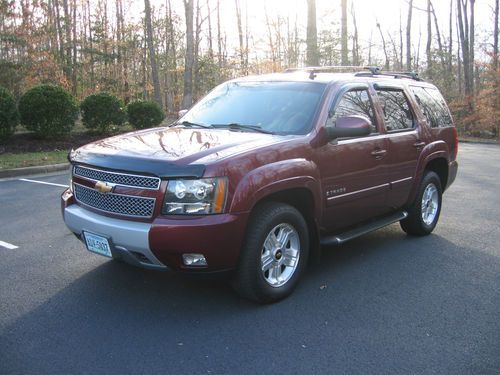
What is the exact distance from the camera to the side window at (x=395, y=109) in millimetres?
5291

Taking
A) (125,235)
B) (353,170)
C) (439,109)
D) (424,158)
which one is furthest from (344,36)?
(125,235)

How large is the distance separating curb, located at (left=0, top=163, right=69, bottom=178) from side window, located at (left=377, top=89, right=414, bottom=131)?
327 inches

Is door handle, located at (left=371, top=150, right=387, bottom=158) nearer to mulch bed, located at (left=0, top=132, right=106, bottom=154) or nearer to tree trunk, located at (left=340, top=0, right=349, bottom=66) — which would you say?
mulch bed, located at (left=0, top=132, right=106, bottom=154)

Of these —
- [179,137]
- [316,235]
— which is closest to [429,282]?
A: [316,235]

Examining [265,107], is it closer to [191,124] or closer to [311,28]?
[191,124]

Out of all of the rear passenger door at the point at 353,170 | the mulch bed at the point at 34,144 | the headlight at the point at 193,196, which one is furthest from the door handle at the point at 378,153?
the mulch bed at the point at 34,144

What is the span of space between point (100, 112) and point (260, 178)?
12750 mm

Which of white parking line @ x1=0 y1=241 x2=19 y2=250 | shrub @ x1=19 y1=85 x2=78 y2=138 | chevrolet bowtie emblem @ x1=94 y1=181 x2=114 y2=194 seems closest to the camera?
chevrolet bowtie emblem @ x1=94 y1=181 x2=114 y2=194

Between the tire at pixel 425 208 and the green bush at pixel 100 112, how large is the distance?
11682 millimetres

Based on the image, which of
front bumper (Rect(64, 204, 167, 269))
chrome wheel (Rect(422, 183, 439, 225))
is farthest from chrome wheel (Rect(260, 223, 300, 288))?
chrome wheel (Rect(422, 183, 439, 225))

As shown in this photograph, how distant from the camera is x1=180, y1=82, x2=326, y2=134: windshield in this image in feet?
14.7

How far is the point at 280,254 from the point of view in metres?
4.08

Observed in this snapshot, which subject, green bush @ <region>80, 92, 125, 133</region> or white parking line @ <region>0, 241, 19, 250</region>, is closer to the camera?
white parking line @ <region>0, 241, 19, 250</region>

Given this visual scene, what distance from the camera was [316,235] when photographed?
14.4 ft
